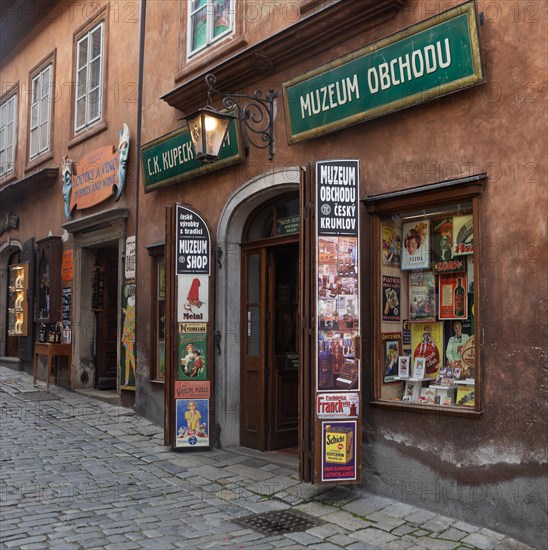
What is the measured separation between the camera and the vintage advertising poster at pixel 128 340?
10125mm

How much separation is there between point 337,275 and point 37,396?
7607mm

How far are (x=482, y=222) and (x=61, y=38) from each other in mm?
10583

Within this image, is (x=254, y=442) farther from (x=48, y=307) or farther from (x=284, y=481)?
(x=48, y=307)

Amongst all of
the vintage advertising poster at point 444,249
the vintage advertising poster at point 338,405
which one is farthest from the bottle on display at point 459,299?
the vintage advertising poster at point 338,405

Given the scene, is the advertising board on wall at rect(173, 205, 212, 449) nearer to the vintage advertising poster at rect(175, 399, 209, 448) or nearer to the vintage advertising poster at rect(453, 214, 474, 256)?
the vintage advertising poster at rect(175, 399, 209, 448)

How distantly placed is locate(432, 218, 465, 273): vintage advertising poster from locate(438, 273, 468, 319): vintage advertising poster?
2.7 inches

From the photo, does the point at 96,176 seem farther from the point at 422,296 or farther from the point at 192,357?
the point at 422,296

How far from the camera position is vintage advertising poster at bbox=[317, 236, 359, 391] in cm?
568

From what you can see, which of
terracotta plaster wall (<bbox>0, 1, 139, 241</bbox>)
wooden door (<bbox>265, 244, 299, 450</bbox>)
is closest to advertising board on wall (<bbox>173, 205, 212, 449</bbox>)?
wooden door (<bbox>265, 244, 299, 450</bbox>)

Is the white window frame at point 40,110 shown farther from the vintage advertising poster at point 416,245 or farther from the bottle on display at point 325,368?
the bottle on display at point 325,368

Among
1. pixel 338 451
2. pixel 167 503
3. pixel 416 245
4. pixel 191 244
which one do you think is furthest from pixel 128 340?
pixel 416 245

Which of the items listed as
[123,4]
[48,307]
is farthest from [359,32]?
[48,307]

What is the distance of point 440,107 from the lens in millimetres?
5496

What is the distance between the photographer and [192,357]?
7.85 metres
